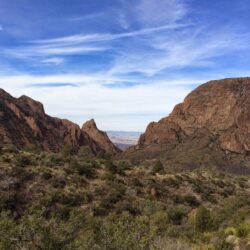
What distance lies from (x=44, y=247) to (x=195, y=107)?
156 m

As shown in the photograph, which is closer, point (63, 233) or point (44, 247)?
point (44, 247)

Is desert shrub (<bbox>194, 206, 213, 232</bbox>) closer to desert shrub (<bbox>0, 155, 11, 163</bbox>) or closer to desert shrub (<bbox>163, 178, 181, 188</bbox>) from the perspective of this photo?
desert shrub (<bbox>163, 178, 181, 188</bbox>)

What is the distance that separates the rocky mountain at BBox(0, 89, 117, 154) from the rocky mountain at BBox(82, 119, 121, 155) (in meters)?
2.62

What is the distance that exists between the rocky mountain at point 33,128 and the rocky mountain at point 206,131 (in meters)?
18.3

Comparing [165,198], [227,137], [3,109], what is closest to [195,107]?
[227,137]

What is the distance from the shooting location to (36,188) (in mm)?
35031

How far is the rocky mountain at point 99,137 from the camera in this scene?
147 m

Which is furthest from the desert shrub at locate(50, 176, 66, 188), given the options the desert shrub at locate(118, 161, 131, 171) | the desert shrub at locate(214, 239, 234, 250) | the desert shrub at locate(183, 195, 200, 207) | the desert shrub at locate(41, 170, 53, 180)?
the desert shrub at locate(214, 239, 234, 250)

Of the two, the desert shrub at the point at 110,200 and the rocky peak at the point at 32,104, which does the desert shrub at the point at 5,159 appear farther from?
the rocky peak at the point at 32,104

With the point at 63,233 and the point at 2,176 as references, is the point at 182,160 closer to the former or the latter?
the point at 2,176

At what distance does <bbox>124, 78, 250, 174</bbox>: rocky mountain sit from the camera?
121 m

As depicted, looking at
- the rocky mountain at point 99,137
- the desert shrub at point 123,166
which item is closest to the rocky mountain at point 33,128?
the rocky mountain at point 99,137

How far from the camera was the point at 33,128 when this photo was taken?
394 ft

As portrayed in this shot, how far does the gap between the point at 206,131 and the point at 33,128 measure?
5630 cm
